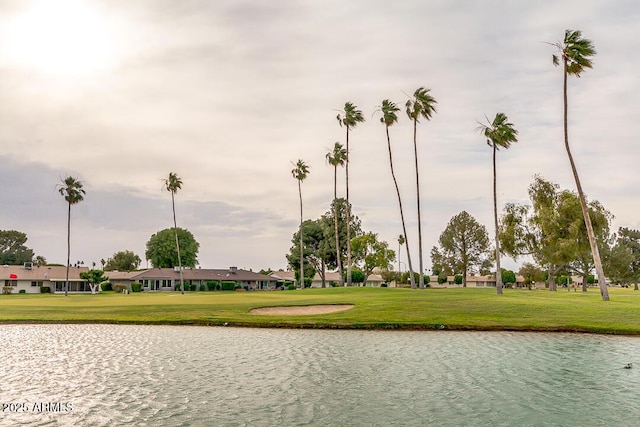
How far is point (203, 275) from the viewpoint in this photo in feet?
367

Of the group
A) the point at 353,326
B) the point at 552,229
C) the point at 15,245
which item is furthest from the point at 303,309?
the point at 15,245

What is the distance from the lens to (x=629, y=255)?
101 m

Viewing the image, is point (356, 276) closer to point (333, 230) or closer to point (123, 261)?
point (333, 230)

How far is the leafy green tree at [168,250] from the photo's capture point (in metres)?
128

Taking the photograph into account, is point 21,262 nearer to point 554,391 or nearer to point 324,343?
point 324,343

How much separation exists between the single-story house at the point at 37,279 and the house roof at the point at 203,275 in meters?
10.6

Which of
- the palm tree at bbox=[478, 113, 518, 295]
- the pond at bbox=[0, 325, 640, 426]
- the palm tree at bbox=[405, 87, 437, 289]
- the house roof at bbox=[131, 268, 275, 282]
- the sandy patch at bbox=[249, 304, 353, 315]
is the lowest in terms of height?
the pond at bbox=[0, 325, 640, 426]

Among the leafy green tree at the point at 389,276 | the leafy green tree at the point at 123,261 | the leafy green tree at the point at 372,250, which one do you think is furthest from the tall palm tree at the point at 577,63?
the leafy green tree at the point at 123,261

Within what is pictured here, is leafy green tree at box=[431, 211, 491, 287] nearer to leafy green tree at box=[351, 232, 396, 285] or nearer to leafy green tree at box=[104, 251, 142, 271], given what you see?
leafy green tree at box=[351, 232, 396, 285]

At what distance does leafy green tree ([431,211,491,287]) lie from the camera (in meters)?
110

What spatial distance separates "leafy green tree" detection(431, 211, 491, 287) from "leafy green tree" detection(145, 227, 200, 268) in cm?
6050

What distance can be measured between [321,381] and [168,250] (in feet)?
390

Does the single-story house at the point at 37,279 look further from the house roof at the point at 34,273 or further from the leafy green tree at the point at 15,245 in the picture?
the leafy green tree at the point at 15,245

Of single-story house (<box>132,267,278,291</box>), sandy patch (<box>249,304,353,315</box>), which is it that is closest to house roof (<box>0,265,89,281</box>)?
single-story house (<box>132,267,278,291</box>)
